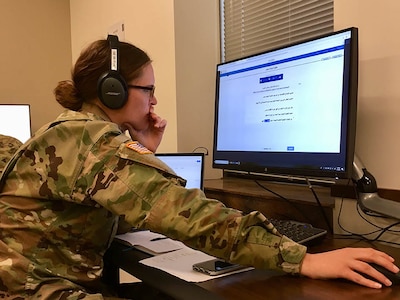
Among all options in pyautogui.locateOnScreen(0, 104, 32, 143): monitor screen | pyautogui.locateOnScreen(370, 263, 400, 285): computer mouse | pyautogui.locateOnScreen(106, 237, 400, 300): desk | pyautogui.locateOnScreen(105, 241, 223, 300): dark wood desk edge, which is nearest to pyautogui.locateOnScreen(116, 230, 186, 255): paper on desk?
pyautogui.locateOnScreen(105, 241, 223, 300): dark wood desk edge

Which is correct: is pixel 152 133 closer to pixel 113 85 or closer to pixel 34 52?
pixel 113 85

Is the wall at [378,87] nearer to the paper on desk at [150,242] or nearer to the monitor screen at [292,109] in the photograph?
the monitor screen at [292,109]

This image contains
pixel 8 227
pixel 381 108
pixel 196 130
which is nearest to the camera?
pixel 8 227

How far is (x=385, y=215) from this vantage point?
1104mm

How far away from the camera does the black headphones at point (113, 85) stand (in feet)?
3.57

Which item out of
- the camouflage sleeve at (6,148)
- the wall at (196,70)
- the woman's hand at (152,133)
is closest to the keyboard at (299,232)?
the woman's hand at (152,133)

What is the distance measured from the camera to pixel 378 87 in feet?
3.99

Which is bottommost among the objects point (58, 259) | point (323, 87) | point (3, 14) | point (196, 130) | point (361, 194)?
point (58, 259)

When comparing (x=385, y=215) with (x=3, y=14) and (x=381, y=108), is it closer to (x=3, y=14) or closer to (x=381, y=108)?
(x=381, y=108)

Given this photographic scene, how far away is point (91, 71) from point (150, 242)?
472mm

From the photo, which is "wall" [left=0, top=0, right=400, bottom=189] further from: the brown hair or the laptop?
the brown hair

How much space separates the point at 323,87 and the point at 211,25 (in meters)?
1.09

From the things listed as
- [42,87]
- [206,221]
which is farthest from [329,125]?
[42,87]

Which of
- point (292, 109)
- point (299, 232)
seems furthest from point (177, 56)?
point (299, 232)
